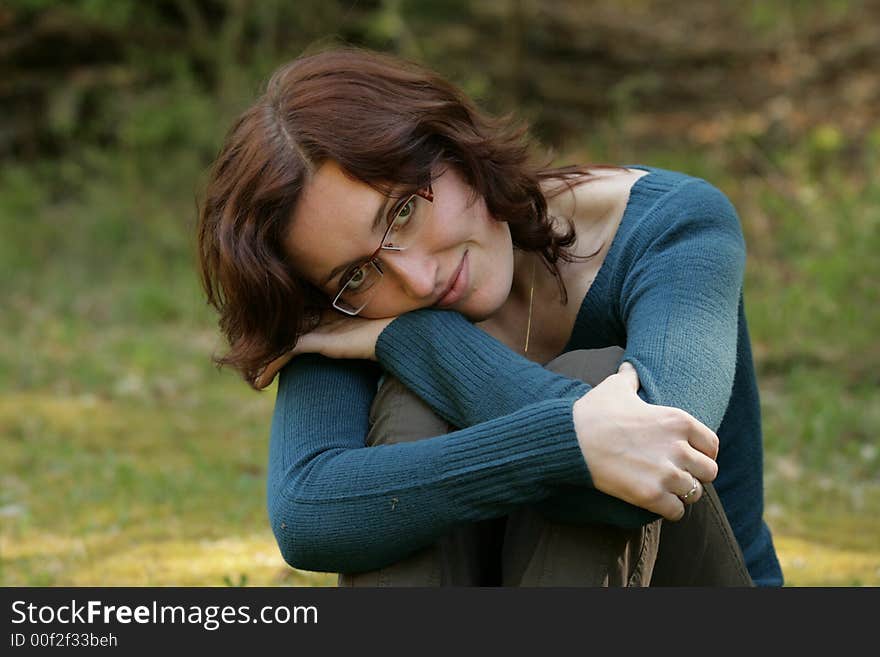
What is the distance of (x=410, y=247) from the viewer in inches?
86.3

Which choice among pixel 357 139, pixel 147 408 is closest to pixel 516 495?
pixel 357 139

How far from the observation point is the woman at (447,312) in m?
1.97

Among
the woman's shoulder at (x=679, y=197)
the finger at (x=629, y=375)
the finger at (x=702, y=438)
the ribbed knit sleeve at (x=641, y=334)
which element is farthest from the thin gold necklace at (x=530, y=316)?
the finger at (x=702, y=438)

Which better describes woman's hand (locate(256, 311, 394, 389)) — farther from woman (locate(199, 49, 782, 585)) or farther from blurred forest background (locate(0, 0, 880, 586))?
blurred forest background (locate(0, 0, 880, 586))

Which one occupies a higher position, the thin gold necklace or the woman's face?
the woman's face

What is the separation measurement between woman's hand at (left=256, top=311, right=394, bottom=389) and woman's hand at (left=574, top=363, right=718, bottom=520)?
1.66ft

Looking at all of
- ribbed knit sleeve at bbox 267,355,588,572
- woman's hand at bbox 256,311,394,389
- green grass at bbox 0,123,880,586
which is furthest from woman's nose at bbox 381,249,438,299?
green grass at bbox 0,123,880,586

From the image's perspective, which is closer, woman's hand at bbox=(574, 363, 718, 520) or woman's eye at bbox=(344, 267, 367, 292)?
woman's hand at bbox=(574, 363, 718, 520)

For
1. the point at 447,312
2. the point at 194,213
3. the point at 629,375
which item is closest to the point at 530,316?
the point at 447,312

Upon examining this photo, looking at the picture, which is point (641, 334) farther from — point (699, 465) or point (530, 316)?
point (530, 316)

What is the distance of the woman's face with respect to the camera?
2.15 metres

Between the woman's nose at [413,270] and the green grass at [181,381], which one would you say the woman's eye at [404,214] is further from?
the green grass at [181,381]

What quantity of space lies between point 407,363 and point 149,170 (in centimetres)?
613

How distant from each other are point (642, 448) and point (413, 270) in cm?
57
